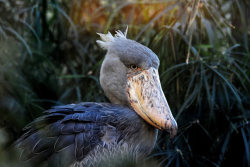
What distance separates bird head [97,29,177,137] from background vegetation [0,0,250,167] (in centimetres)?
30

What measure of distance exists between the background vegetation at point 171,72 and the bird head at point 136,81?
0.30m

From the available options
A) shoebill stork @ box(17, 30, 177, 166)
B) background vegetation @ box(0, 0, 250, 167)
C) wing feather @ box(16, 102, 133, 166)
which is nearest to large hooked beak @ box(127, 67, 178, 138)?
shoebill stork @ box(17, 30, 177, 166)

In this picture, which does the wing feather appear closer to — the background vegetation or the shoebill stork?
the shoebill stork

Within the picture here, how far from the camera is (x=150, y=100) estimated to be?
194 cm

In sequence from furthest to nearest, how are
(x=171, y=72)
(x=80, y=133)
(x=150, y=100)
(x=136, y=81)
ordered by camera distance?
1. (x=171, y=72)
2. (x=136, y=81)
3. (x=150, y=100)
4. (x=80, y=133)

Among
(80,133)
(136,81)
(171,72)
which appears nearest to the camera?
(80,133)

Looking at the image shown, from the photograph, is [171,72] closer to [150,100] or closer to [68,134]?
[150,100]

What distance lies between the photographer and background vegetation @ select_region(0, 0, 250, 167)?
250 cm

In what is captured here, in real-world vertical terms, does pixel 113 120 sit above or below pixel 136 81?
below

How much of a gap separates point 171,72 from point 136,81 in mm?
701

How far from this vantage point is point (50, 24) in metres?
3.49

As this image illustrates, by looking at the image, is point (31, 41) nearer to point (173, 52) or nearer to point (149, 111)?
point (173, 52)

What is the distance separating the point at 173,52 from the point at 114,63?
2.13 feet

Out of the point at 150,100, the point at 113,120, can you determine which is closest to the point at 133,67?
the point at 150,100
